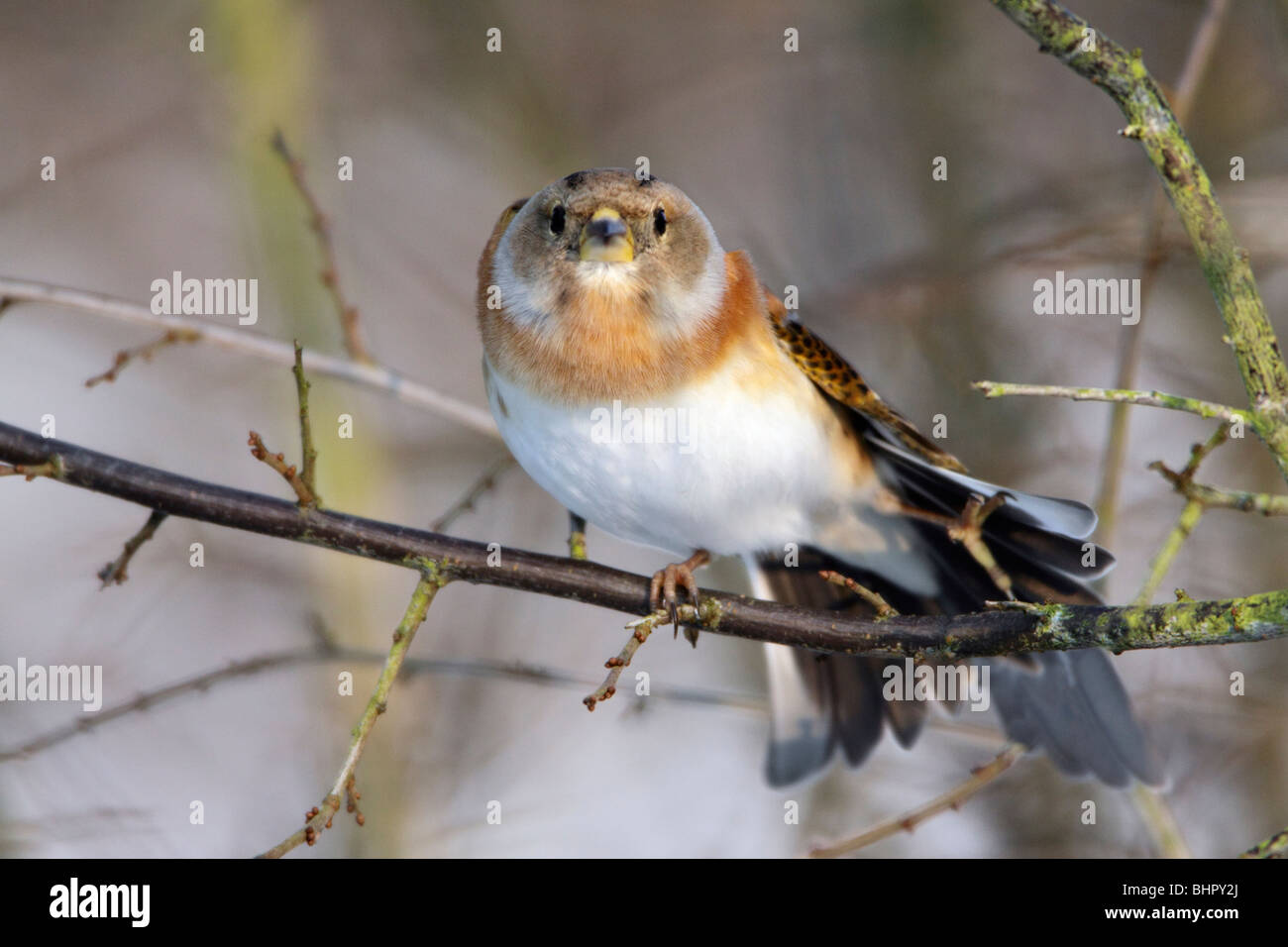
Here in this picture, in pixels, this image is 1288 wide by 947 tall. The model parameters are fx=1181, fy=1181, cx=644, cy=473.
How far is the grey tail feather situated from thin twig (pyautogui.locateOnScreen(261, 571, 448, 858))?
1.42m

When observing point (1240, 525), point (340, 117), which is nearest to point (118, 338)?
point (340, 117)

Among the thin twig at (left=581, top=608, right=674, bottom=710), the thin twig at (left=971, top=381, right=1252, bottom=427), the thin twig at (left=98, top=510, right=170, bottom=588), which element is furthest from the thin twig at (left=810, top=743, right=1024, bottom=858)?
the thin twig at (left=98, top=510, right=170, bottom=588)

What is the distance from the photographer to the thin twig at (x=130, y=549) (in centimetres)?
315

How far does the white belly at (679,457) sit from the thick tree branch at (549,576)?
39cm

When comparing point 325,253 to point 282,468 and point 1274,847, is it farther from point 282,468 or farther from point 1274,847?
point 1274,847

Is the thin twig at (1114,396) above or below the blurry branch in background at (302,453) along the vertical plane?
below

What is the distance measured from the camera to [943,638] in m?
3.17

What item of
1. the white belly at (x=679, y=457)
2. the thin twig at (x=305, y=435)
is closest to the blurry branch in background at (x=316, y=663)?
the white belly at (x=679, y=457)

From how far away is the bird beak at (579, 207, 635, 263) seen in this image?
141 inches

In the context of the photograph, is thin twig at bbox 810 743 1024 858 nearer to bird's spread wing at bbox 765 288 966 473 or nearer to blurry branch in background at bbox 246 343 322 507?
bird's spread wing at bbox 765 288 966 473

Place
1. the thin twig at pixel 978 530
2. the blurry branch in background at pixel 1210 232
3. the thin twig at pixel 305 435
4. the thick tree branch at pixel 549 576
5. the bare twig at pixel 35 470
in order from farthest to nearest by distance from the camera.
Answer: the thin twig at pixel 978 530, the thick tree branch at pixel 549 576, the bare twig at pixel 35 470, the thin twig at pixel 305 435, the blurry branch in background at pixel 1210 232

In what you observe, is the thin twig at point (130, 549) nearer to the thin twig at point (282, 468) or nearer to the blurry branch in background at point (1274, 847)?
the thin twig at point (282, 468)

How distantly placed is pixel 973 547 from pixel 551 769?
3.81 meters

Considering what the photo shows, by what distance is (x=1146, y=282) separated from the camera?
13.7 ft
